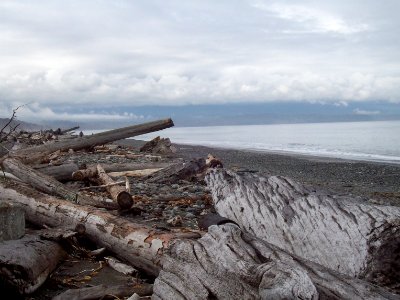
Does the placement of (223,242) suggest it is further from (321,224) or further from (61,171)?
(61,171)

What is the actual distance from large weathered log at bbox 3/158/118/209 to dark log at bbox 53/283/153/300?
110 inches

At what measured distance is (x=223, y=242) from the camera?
305 cm

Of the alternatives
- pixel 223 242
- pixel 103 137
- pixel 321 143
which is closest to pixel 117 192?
pixel 223 242

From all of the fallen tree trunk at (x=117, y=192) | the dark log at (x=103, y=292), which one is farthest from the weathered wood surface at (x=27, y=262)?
the fallen tree trunk at (x=117, y=192)

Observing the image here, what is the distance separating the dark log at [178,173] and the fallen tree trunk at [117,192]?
1.41 m

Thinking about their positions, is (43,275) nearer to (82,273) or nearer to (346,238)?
(82,273)

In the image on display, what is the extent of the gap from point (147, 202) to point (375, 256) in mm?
4409

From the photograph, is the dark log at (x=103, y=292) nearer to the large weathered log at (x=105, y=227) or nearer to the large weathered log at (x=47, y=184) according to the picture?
the large weathered log at (x=105, y=227)

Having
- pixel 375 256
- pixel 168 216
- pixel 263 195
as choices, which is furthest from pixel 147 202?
pixel 375 256

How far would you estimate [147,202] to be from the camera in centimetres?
748

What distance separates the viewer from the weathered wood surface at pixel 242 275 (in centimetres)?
238

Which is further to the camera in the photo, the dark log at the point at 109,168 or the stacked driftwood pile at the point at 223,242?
the dark log at the point at 109,168

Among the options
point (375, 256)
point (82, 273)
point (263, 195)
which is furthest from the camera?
point (263, 195)

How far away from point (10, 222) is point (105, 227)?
0.92 meters
